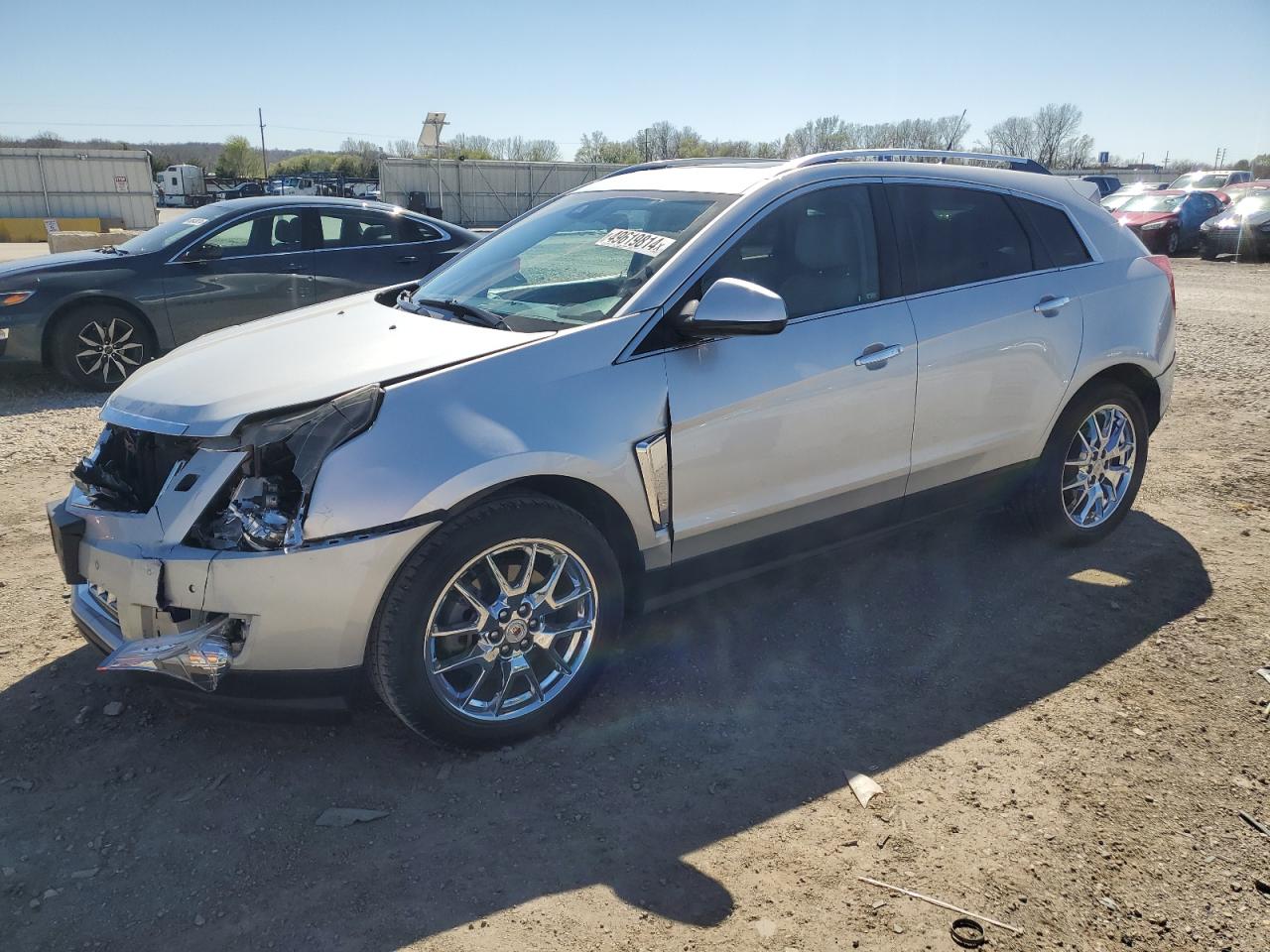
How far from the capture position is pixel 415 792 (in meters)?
2.90

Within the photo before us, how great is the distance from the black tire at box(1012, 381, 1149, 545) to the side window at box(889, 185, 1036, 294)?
75 centimetres

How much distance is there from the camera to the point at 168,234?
817 cm

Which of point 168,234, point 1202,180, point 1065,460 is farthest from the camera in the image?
point 1202,180

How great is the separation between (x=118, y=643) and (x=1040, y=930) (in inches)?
108

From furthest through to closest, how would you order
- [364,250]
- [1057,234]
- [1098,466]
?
[364,250] → [1098,466] → [1057,234]

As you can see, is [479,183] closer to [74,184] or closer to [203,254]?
[74,184]

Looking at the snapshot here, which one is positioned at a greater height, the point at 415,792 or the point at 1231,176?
the point at 1231,176

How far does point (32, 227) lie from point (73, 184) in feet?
8.44

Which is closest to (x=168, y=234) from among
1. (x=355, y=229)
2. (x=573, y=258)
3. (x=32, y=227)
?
(x=355, y=229)

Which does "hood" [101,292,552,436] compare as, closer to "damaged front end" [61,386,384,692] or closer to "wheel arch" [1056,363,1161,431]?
"damaged front end" [61,386,384,692]

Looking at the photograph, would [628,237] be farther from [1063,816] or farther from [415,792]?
[1063,816]

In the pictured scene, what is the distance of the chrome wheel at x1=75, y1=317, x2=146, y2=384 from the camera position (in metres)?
7.71

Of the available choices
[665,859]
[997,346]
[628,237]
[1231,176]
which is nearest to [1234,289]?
[997,346]

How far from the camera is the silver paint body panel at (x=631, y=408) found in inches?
106
